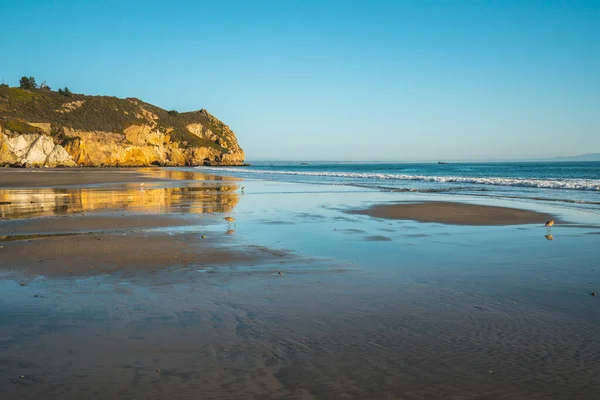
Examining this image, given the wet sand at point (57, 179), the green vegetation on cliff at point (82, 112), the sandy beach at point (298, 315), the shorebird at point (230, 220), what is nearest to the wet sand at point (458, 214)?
the sandy beach at point (298, 315)

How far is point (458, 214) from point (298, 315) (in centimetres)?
1306

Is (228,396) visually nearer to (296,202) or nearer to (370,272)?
(370,272)

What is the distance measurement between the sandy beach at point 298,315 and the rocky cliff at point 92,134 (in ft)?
249

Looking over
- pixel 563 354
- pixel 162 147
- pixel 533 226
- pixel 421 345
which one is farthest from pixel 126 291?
A: pixel 162 147

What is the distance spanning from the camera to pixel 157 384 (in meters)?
3.94

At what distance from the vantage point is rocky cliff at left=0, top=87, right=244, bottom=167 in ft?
253

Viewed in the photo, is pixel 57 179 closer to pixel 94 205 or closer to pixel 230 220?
pixel 94 205

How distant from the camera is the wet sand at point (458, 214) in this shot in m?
15.3

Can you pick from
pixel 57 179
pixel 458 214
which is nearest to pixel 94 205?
pixel 458 214

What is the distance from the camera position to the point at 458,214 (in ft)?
56.9

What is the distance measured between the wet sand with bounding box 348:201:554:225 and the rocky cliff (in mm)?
72710

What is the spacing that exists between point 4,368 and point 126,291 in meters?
2.61

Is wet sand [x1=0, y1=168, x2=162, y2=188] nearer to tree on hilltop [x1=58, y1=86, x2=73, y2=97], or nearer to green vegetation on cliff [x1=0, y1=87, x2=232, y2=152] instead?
green vegetation on cliff [x1=0, y1=87, x2=232, y2=152]

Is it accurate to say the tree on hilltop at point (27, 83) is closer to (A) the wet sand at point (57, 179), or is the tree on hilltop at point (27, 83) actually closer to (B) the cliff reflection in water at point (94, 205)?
(A) the wet sand at point (57, 179)
